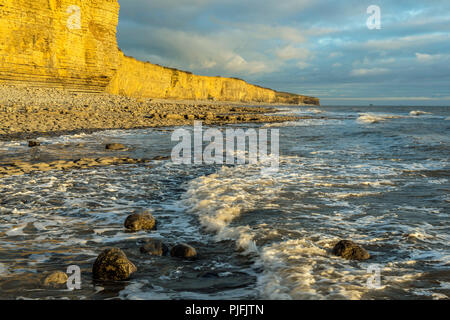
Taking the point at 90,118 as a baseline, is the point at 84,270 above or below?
below

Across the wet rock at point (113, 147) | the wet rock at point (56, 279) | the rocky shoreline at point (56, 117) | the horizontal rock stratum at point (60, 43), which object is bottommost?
the wet rock at point (56, 279)

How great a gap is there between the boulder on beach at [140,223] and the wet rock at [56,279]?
1246 millimetres

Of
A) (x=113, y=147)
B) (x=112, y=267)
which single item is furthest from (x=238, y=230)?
(x=113, y=147)

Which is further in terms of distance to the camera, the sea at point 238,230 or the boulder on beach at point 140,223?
the boulder on beach at point 140,223

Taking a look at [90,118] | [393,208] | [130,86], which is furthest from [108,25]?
[393,208]

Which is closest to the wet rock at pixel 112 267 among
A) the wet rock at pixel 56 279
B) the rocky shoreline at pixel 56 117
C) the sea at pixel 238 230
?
the sea at pixel 238 230

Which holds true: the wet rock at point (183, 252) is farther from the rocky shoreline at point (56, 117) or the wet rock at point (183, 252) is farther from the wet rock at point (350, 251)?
the rocky shoreline at point (56, 117)

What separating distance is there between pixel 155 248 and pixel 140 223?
74 centimetres

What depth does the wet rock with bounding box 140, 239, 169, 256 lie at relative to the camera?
3164 millimetres

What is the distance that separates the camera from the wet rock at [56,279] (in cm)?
252

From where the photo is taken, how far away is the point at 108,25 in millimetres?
33031

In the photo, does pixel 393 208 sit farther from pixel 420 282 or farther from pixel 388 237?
pixel 420 282
